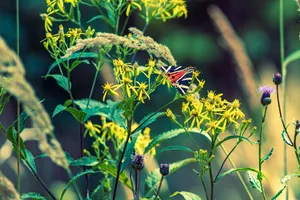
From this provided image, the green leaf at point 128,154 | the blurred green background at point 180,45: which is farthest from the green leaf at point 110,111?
the blurred green background at point 180,45

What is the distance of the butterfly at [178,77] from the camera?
1325mm

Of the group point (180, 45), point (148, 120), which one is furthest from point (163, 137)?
point (180, 45)

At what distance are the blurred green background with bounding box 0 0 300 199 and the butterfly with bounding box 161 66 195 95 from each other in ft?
15.5

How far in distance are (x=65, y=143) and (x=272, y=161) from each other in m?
4.94

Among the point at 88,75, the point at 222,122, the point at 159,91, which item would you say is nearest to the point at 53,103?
the point at 88,75

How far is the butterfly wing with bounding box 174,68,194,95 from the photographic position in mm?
1327

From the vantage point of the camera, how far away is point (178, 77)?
4.39 feet

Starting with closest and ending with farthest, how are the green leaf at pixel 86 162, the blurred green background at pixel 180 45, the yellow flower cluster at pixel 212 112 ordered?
the yellow flower cluster at pixel 212 112 < the green leaf at pixel 86 162 < the blurred green background at pixel 180 45

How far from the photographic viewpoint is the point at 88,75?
744 centimetres

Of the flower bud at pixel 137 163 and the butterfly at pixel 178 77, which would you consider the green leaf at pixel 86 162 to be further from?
the butterfly at pixel 178 77

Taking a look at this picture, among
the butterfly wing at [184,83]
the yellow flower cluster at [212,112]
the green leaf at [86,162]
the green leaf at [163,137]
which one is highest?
the butterfly wing at [184,83]

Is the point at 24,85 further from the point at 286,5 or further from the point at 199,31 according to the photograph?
the point at 199,31

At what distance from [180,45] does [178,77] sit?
609 cm

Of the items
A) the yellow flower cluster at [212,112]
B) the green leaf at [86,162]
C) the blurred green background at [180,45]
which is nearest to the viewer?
the yellow flower cluster at [212,112]
